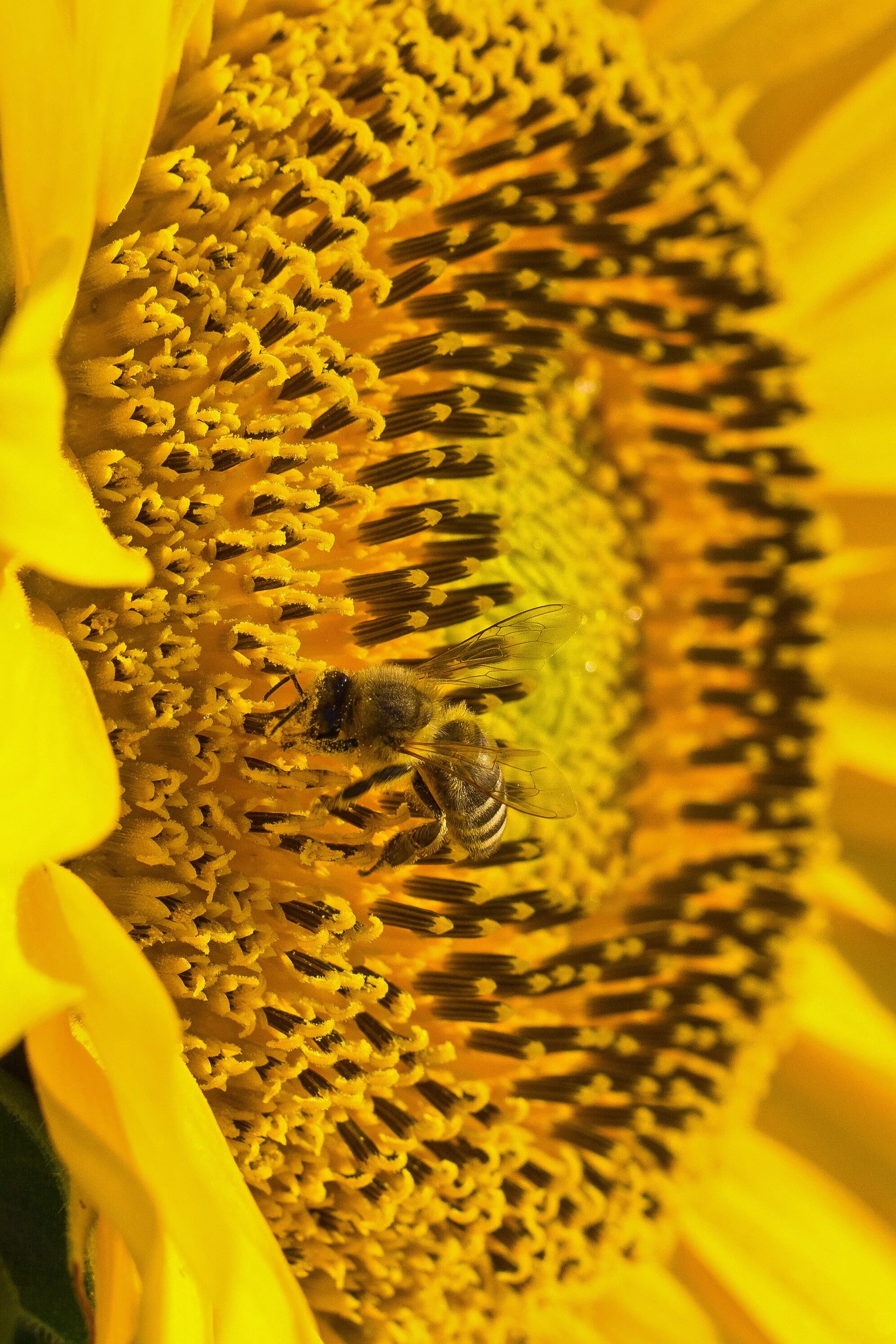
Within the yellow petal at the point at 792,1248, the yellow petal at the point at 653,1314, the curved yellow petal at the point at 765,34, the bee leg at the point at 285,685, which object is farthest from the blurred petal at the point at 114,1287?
the curved yellow petal at the point at 765,34

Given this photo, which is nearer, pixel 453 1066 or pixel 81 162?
pixel 81 162

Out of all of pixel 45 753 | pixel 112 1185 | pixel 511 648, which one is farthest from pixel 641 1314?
pixel 45 753

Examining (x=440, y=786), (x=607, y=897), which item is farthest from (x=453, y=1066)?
(x=607, y=897)

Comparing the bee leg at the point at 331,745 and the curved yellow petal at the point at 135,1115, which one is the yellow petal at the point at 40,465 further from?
the bee leg at the point at 331,745

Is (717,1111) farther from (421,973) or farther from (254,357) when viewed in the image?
(254,357)

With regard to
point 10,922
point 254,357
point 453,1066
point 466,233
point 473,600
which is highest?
point 466,233

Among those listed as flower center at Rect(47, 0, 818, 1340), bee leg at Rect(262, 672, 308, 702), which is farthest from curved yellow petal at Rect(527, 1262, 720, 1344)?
bee leg at Rect(262, 672, 308, 702)
